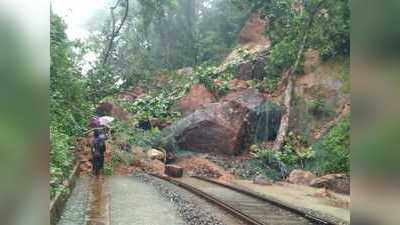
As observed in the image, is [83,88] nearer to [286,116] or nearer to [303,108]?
[286,116]

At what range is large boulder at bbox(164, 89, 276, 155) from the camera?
6.18m

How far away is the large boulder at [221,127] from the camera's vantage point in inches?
243

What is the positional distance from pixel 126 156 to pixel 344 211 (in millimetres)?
2618

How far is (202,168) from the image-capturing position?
630cm

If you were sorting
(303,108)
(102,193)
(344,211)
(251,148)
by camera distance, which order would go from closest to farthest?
(102,193)
(344,211)
(251,148)
(303,108)

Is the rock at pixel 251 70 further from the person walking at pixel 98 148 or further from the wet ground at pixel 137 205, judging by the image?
the person walking at pixel 98 148

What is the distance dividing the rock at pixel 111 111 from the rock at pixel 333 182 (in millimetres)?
2856

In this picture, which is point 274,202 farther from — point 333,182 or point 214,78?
point 214,78

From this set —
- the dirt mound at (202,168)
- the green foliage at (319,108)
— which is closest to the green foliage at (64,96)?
the dirt mound at (202,168)

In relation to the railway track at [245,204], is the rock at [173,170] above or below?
above
